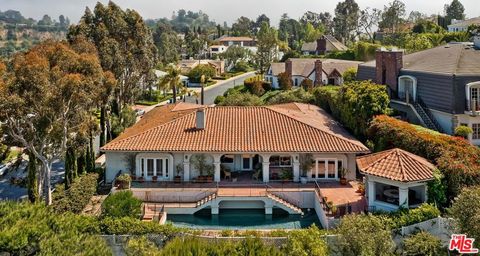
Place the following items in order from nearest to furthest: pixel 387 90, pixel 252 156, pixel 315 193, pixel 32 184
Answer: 1. pixel 32 184
2. pixel 315 193
3. pixel 252 156
4. pixel 387 90

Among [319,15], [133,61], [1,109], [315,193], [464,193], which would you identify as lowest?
[315,193]

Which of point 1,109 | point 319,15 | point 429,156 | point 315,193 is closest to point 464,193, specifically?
point 429,156

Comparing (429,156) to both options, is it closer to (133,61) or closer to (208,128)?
(208,128)

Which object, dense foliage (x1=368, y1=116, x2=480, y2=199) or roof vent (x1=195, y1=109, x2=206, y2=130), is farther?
roof vent (x1=195, y1=109, x2=206, y2=130)

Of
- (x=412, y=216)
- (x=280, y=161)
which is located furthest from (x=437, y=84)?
(x=412, y=216)

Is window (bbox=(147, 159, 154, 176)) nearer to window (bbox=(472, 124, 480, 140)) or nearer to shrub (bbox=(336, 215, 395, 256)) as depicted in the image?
shrub (bbox=(336, 215, 395, 256))

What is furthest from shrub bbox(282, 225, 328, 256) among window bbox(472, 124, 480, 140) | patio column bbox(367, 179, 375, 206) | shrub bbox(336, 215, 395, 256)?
window bbox(472, 124, 480, 140)
